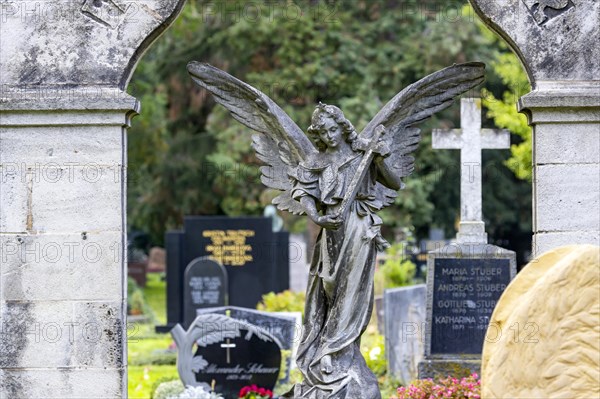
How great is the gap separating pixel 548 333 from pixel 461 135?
751 cm

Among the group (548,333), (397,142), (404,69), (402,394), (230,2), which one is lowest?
(402,394)

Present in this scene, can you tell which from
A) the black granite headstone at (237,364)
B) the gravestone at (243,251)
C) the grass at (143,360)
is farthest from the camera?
the gravestone at (243,251)

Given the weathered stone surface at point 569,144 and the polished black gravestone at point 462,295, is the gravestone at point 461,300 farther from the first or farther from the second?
the weathered stone surface at point 569,144

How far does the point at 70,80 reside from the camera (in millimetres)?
7262

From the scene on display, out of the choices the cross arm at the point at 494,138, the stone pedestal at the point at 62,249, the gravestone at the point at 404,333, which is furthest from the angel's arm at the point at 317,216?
the cross arm at the point at 494,138

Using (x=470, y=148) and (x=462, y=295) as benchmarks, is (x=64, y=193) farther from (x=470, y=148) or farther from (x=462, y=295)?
(x=470, y=148)

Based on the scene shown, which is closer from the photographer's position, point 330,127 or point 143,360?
point 330,127

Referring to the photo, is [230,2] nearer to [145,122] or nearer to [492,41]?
[145,122]

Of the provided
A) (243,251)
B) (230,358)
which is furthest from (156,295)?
(230,358)

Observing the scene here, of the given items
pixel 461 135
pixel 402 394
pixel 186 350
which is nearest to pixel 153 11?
pixel 402 394

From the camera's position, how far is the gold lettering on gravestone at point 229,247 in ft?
60.0

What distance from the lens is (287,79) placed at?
22.3 m

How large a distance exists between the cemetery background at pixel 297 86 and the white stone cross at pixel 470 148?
837 centimetres

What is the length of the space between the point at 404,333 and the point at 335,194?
5.42 meters
